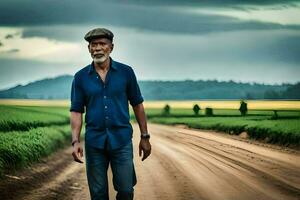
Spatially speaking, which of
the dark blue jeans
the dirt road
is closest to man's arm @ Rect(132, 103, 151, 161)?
the dark blue jeans

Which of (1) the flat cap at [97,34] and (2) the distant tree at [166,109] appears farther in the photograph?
(2) the distant tree at [166,109]

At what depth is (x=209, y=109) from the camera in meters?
56.5

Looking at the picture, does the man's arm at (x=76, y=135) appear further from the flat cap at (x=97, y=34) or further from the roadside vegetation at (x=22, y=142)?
the roadside vegetation at (x=22, y=142)

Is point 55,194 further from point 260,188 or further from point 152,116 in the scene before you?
point 152,116

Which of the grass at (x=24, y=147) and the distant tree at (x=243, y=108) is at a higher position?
the distant tree at (x=243, y=108)

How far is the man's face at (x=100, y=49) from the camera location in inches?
267

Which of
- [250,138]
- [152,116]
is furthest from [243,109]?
[152,116]

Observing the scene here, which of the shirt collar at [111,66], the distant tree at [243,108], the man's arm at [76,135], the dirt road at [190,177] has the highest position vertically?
the shirt collar at [111,66]

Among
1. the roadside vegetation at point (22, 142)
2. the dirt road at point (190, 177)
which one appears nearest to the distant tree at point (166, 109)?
the roadside vegetation at point (22, 142)

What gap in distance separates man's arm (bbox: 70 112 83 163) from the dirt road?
3954 millimetres

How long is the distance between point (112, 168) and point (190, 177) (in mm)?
6603

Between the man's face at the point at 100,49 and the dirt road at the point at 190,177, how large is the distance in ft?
13.8

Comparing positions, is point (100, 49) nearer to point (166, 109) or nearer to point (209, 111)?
point (209, 111)

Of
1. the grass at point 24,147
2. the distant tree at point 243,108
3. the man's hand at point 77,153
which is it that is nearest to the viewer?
the man's hand at point 77,153
